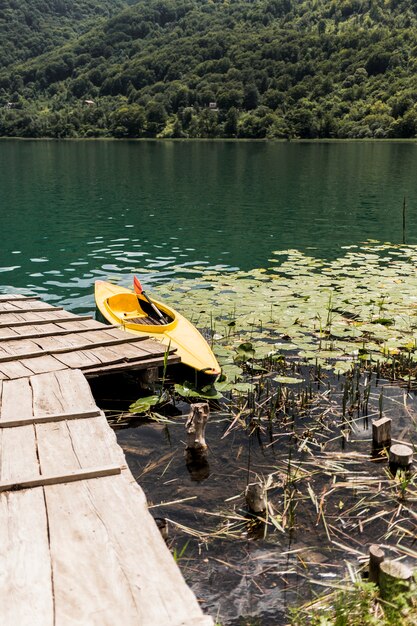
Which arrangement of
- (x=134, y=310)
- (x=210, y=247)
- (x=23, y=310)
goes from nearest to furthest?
(x=23, y=310) → (x=134, y=310) → (x=210, y=247)

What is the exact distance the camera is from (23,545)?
4.29 m

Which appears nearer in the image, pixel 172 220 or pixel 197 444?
pixel 197 444

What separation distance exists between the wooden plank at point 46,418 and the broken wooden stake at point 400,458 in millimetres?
A: 3724

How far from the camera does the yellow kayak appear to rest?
31.9ft

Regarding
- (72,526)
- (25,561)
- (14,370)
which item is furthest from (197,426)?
(25,561)

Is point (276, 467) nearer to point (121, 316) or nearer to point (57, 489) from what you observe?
point (57, 489)

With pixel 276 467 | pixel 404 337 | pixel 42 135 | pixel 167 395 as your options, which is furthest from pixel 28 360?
pixel 42 135

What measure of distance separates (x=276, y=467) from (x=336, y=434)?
4.24 feet

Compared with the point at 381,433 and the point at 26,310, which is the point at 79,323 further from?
the point at 381,433

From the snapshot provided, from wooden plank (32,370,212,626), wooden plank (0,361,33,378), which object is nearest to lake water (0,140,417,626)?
wooden plank (32,370,212,626)

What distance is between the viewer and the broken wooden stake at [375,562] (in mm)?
4812

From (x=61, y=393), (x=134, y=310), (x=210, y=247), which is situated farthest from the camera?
(x=210, y=247)

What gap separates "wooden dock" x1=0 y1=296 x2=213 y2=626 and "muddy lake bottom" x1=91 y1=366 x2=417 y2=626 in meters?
1.16

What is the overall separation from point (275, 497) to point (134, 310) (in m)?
7.52
